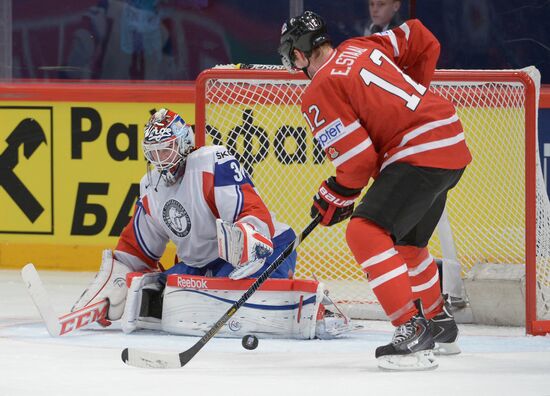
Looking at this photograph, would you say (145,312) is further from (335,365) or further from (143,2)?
(143,2)

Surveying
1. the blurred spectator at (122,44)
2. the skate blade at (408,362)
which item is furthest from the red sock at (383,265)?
the blurred spectator at (122,44)

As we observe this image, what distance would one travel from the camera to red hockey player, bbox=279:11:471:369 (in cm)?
398

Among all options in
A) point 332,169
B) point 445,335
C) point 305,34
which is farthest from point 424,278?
point 332,169

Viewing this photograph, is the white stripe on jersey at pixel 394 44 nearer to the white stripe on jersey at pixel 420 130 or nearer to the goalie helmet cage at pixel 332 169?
the white stripe on jersey at pixel 420 130

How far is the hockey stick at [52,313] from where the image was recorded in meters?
4.75

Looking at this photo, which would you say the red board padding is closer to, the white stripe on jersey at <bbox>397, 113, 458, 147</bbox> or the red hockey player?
the red hockey player

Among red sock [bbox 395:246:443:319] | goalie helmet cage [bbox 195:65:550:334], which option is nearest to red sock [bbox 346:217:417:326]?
red sock [bbox 395:246:443:319]

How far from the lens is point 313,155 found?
5.61 metres

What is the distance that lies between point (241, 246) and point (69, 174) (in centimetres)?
209

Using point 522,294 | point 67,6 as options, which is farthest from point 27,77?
point 522,294

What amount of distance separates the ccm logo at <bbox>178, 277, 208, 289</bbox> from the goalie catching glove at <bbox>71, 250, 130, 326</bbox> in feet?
0.90

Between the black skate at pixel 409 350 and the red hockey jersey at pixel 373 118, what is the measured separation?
433 mm

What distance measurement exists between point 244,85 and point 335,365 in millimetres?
1538

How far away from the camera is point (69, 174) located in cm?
649
